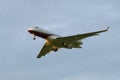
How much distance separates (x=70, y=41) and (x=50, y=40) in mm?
5992

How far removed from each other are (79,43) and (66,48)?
6125mm

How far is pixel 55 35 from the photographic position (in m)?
146

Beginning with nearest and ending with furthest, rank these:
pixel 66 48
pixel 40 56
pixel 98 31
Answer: pixel 98 31 < pixel 66 48 < pixel 40 56

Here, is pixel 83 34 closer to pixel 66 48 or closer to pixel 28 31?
pixel 66 48

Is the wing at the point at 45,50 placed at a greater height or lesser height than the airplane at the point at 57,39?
greater

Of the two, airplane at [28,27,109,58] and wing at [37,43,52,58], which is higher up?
wing at [37,43,52,58]

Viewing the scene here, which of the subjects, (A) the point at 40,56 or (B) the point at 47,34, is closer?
(B) the point at 47,34

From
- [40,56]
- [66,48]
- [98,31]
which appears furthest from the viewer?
[40,56]

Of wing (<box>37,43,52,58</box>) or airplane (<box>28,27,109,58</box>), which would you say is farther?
wing (<box>37,43,52,58</box>)

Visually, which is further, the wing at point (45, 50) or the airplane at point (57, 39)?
the wing at point (45, 50)

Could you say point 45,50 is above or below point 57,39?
above

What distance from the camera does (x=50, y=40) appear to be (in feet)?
478

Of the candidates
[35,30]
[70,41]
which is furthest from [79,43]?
[35,30]

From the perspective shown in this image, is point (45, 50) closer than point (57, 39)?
No
